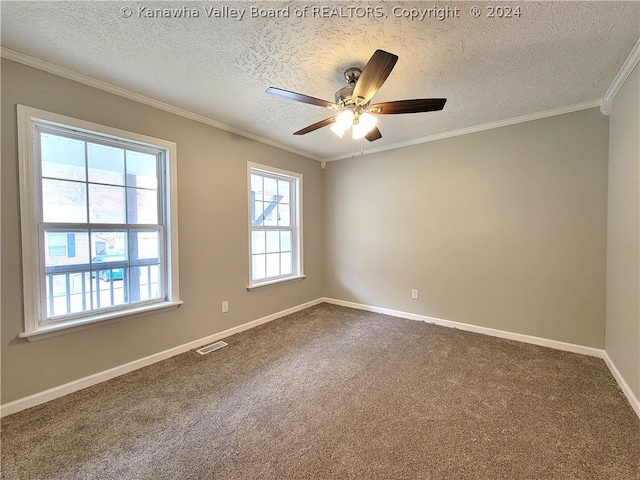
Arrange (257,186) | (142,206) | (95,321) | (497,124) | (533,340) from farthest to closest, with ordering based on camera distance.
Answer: (257,186), (497,124), (533,340), (142,206), (95,321)

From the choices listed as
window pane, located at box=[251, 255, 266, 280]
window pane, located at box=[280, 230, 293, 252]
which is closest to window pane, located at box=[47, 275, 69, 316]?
window pane, located at box=[251, 255, 266, 280]

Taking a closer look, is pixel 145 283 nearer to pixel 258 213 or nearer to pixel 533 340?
pixel 258 213

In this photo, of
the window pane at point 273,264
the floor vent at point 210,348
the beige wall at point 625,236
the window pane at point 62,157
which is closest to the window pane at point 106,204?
the window pane at point 62,157

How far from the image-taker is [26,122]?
6.08 feet

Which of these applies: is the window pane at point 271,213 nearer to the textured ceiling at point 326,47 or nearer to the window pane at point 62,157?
the textured ceiling at point 326,47

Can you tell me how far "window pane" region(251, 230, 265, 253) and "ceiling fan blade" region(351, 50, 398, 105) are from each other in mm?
2217

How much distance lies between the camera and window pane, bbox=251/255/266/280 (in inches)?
139

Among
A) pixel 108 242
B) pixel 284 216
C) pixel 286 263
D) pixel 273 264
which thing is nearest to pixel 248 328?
pixel 273 264

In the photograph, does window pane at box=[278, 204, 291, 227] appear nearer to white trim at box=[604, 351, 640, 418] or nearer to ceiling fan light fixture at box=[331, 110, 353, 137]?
ceiling fan light fixture at box=[331, 110, 353, 137]

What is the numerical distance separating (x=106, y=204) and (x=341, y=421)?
2495mm

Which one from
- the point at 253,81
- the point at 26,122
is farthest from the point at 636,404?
the point at 26,122

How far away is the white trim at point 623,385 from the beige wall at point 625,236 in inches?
1.3

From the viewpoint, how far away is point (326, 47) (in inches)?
69.1

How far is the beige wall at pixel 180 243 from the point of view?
71.5 inches
